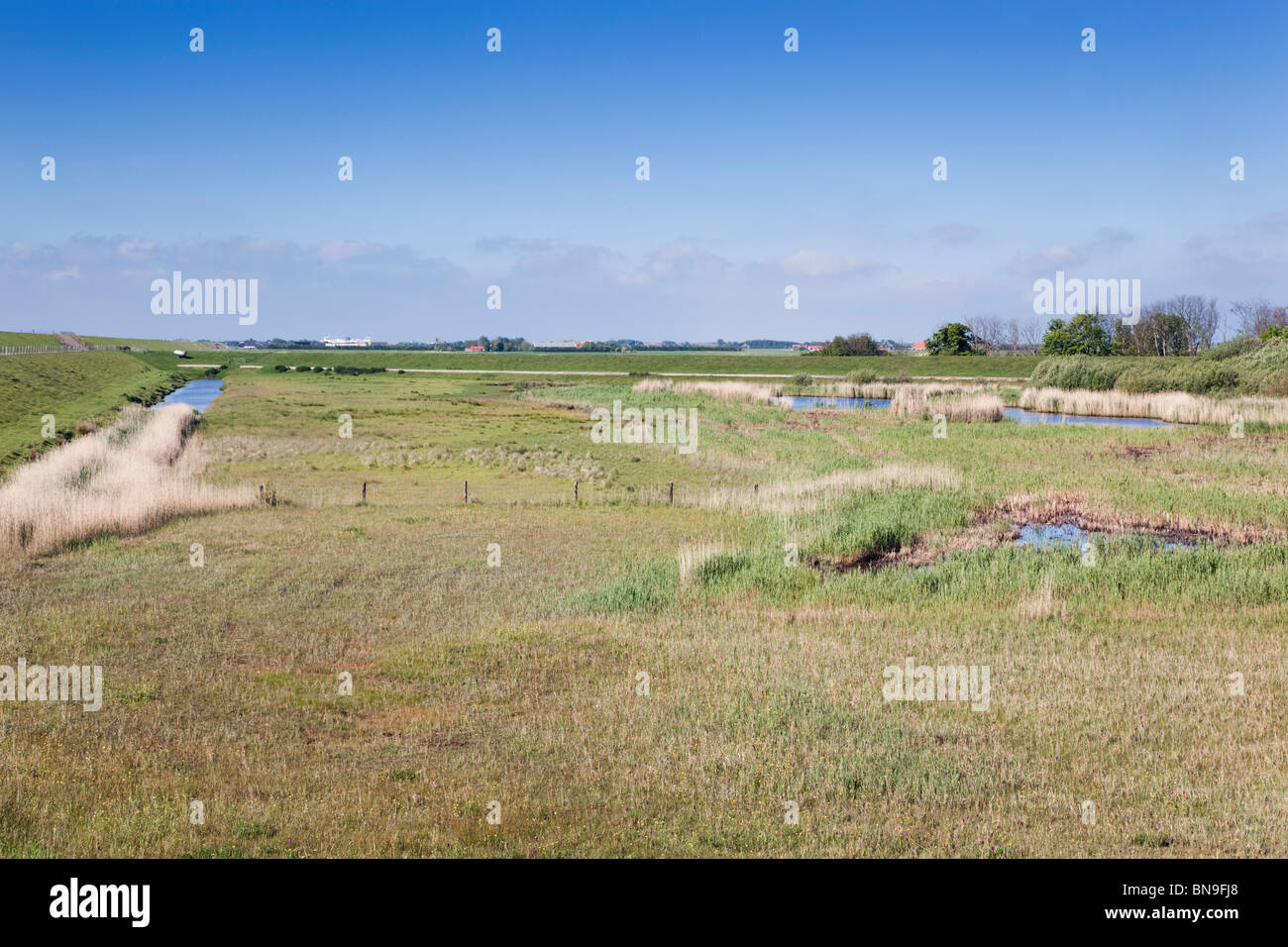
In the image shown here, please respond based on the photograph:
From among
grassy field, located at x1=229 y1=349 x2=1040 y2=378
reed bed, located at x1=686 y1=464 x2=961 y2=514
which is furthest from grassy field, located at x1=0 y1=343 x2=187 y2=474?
grassy field, located at x1=229 y1=349 x2=1040 y2=378

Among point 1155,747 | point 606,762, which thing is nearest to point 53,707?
point 606,762

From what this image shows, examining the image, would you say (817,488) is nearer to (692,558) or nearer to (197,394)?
(692,558)

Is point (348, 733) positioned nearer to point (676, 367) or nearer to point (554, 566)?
point (554, 566)

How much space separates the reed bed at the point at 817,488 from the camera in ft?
111

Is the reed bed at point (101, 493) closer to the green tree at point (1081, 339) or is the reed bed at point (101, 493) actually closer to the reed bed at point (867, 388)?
the reed bed at point (867, 388)

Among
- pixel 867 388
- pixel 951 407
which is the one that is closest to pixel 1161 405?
pixel 951 407

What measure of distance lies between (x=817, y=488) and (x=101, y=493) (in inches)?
1059

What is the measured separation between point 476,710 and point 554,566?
1146 centimetres

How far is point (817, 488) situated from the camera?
36.0 metres

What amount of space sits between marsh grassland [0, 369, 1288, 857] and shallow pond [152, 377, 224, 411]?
6890cm

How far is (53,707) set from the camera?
13.8m

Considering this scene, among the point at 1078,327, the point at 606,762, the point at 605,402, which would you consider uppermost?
the point at 1078,327

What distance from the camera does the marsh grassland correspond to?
32.7 feet

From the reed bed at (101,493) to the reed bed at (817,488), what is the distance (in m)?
18.6
